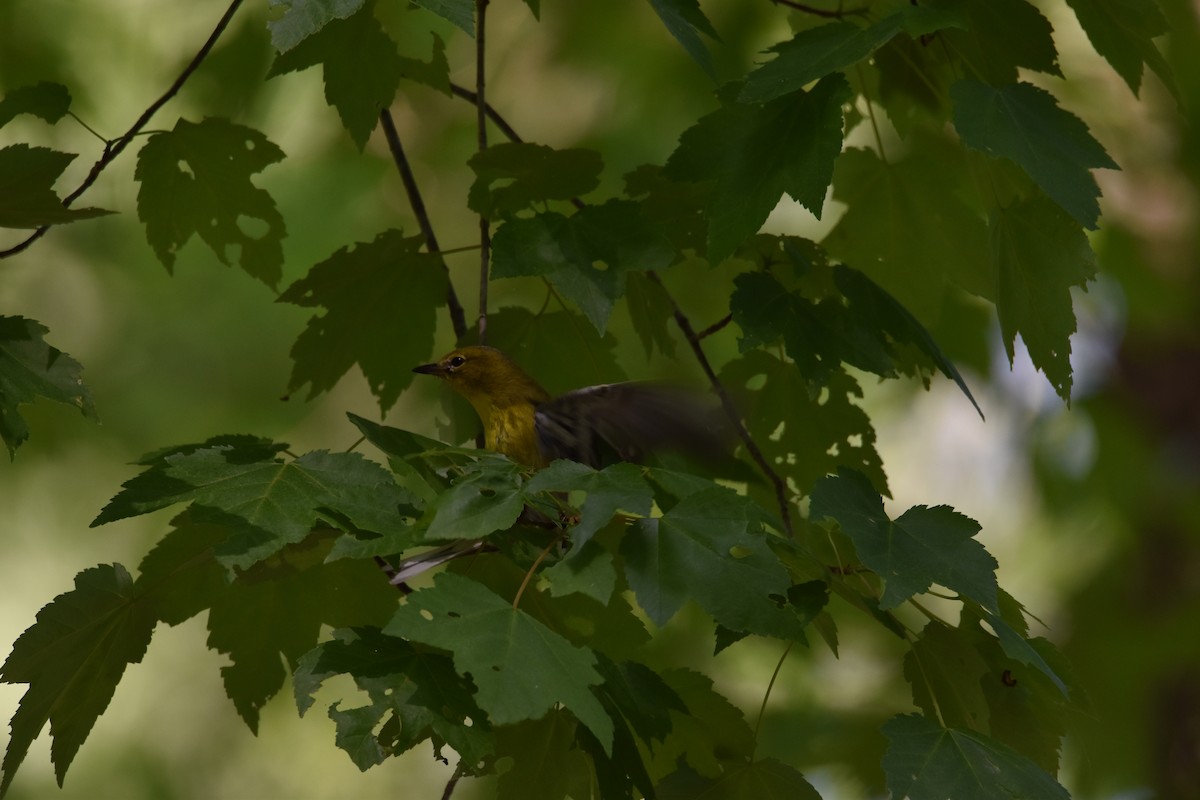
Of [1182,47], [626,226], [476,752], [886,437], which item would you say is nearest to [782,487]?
[626,226]

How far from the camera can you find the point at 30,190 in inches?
50.0

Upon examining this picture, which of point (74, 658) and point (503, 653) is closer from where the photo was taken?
point (503, 653)

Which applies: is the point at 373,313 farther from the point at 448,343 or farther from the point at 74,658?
the point at 448,343

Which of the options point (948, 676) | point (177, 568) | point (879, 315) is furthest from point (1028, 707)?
point (177, 568)

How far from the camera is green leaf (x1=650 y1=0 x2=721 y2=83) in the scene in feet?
4.10

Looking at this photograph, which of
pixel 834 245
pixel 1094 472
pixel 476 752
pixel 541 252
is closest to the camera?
pixel 476 752

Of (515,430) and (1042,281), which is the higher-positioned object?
(515,430)

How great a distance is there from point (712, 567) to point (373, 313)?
2.64ft

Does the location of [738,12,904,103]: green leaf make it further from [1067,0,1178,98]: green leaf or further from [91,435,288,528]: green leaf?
[91,435,288,528]: green leaf

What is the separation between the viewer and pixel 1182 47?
2664 millimetres

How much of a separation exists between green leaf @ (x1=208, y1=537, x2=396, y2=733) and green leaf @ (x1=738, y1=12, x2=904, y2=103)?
0.67m

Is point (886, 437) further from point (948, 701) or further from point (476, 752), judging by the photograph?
point (476, 752)

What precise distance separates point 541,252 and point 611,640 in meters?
0.46

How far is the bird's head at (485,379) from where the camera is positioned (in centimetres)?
178
